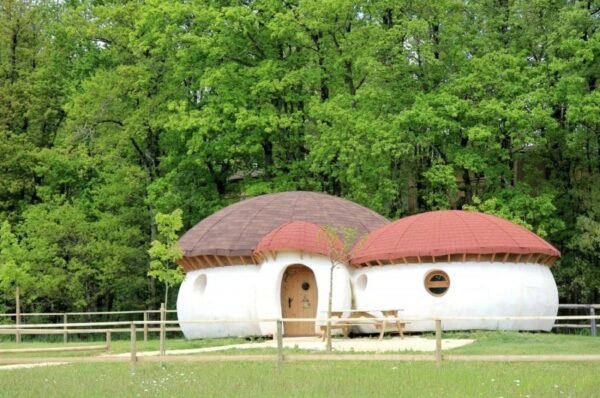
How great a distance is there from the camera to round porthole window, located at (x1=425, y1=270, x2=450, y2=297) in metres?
25.7

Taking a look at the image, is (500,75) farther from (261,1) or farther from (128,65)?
(128,65)

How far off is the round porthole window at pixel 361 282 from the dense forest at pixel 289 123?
749 centimetres

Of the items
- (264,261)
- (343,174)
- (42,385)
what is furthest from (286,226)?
(42,385)

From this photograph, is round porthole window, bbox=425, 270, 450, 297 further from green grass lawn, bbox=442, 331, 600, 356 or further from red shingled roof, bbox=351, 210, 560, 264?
green grass lawn, bbox=442, 331, 600, 356

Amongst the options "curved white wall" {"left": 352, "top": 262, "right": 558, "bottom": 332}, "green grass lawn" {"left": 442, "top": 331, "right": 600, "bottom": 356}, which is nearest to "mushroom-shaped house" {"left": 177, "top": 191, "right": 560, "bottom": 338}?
"curved white wall" {"left": 352, "top": 262, "right": 558, "bottom": 332}

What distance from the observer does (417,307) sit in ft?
83.9

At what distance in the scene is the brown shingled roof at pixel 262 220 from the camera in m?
27.8

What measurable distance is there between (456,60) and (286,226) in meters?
13.6

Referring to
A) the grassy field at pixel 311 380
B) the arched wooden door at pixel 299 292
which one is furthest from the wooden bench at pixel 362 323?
the grassy field at pixel 311 380

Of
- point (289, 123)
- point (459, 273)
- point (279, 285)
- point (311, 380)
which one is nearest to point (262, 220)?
point (279, 285)

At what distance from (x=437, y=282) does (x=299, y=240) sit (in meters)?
4.01

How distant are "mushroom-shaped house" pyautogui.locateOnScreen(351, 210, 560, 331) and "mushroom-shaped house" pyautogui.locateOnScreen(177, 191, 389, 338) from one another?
4.03 feet

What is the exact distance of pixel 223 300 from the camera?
27641mm

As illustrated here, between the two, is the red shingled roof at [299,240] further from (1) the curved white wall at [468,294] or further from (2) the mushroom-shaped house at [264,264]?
(1) the curved white wall at [468,294]
